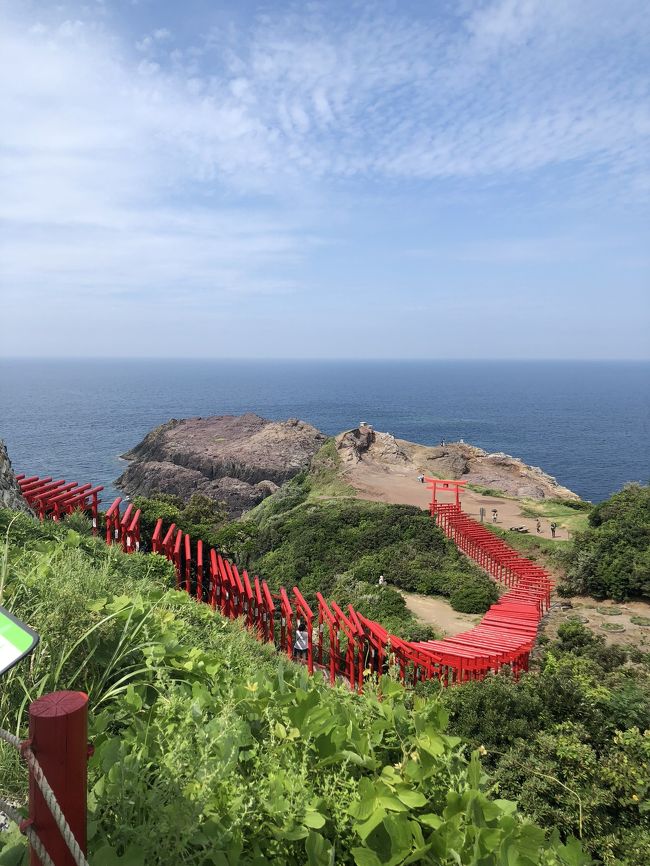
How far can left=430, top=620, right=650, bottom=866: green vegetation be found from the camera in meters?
5.29

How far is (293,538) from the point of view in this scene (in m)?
Answer: 25.8

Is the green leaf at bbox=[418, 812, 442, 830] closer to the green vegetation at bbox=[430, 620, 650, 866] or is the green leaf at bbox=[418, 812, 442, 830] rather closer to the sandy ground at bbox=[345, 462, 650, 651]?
the green vegetation at bbox=[430, 620, 650, 866]

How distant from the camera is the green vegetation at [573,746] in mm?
5289

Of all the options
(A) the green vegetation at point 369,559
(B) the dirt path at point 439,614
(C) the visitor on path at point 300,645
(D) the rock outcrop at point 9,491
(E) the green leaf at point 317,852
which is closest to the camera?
(E) the green leaf at point 317,852

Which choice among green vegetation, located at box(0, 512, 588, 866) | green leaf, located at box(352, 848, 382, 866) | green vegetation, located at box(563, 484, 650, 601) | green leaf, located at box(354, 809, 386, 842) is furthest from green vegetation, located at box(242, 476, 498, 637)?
green leaf, located at box(352, 848, 382, 866)

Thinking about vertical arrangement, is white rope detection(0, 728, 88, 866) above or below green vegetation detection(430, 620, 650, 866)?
above

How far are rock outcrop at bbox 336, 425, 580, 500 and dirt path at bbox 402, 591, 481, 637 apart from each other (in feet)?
67.8

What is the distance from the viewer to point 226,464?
6041 cm

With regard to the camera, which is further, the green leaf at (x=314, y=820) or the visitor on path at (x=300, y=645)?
the visitor on path at (x=300, y=645)

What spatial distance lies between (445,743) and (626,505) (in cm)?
2095

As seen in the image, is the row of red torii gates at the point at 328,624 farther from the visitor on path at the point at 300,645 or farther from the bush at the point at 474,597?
the bush at the point at 474,597

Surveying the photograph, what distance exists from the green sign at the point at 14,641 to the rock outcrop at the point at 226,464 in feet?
167

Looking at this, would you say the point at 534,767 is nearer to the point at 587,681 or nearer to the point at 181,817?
the point at 587,681

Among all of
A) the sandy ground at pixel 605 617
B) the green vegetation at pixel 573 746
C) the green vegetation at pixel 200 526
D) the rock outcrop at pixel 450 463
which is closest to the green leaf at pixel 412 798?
the green vegetation at pixel 573 746
